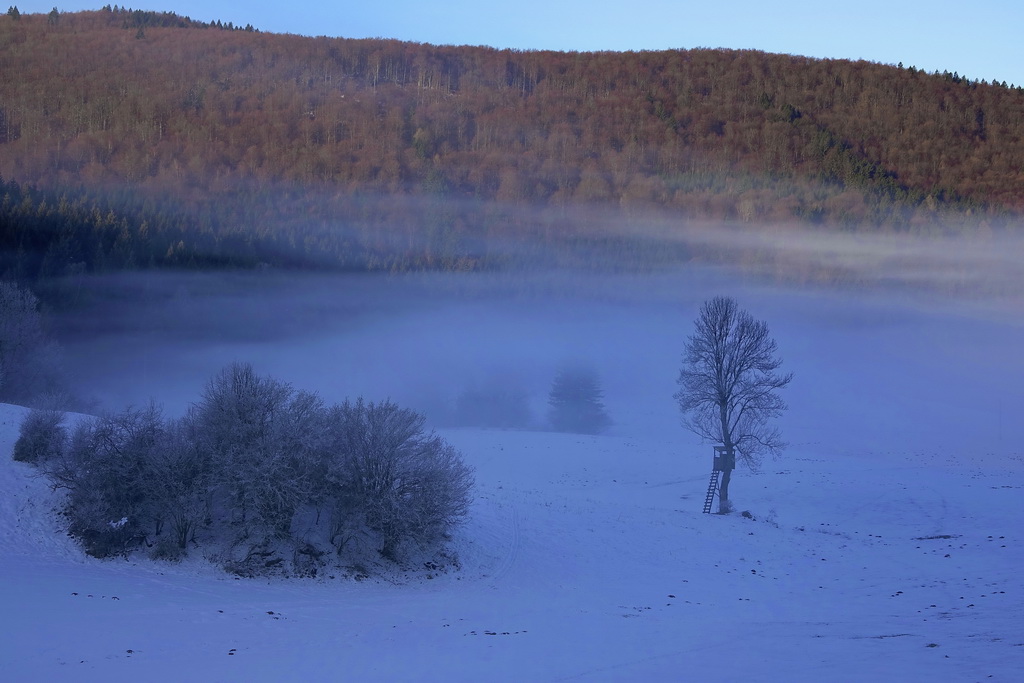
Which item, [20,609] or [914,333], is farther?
[914,333]

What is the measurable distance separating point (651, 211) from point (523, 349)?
46.7 meters

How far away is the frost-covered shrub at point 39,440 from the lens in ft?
79.3

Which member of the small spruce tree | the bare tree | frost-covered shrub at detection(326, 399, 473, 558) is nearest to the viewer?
frost-covered shrub at detection(326, 399, 473, 558)

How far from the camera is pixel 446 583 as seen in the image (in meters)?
21.6

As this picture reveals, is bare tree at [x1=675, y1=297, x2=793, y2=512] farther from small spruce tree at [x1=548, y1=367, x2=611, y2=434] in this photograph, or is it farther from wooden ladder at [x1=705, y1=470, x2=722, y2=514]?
small spruce tree at [x1=548, y1=367, x2=611, y2=434]

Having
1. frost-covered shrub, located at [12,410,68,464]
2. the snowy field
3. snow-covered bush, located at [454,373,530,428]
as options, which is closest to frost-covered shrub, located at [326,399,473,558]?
the snowy field

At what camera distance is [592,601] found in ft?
66.4

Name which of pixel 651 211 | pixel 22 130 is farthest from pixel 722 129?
pixel 22 130

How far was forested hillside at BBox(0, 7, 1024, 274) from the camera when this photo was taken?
110m

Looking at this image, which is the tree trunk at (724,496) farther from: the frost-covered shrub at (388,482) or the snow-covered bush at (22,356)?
the snow-covered bush at (22,356)

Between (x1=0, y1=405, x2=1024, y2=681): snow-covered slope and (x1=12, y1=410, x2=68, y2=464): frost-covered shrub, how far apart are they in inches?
23.2

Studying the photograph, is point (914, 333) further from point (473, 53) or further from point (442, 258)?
point (473, 53)

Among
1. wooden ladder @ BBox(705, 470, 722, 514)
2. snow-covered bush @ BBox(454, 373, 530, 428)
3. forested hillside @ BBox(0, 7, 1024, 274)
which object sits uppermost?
forested hillside @ BBox(0, 7, 1024, 274)

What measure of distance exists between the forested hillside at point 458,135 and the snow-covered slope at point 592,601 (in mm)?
71528
